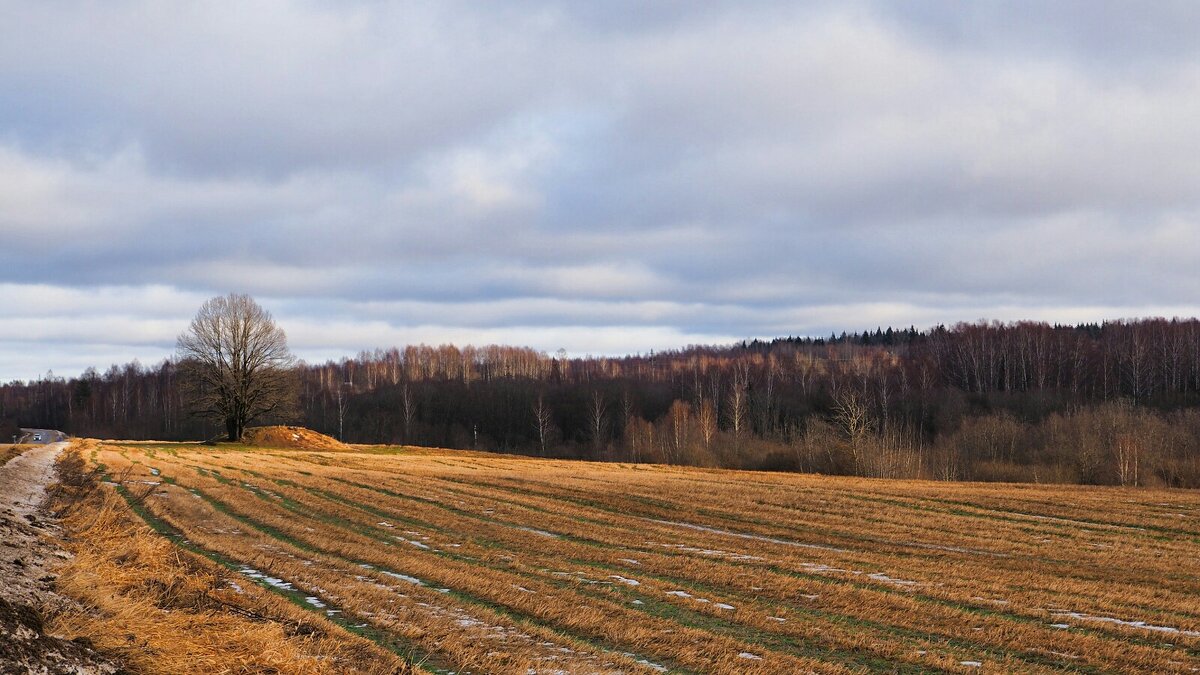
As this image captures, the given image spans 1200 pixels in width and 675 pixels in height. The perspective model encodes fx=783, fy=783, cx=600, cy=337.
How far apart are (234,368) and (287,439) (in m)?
8.93

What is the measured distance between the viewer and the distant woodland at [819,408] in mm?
61000

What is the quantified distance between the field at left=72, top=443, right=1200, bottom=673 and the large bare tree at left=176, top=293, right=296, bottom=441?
40.5m

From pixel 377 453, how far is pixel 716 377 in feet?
292

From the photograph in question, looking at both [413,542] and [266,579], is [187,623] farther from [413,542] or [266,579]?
→ [413,542]

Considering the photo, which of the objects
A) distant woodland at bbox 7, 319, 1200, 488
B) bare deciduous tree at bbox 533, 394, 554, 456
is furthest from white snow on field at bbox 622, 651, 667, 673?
bare deciduous tree at bbox 533, 394, 554, 456

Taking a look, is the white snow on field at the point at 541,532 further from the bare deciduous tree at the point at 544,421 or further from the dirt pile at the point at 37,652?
the bare deciduous tree at the point at 544,421

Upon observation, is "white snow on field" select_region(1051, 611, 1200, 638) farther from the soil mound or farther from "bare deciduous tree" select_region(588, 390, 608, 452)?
"bare deciduous tree" select_region(588, 390, 608, 452)

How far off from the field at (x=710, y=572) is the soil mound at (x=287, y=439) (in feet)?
119

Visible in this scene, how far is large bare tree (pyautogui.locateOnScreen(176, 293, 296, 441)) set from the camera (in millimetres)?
72812

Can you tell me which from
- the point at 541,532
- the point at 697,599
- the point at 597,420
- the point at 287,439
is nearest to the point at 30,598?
the point at 697,599

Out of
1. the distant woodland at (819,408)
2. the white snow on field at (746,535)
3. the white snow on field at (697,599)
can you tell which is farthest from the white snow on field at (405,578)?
the distant woodland at (819,408)

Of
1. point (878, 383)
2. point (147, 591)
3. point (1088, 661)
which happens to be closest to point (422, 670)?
point (147, 591)

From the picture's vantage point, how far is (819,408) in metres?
113

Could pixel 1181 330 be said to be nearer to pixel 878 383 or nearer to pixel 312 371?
pixel 878 383
